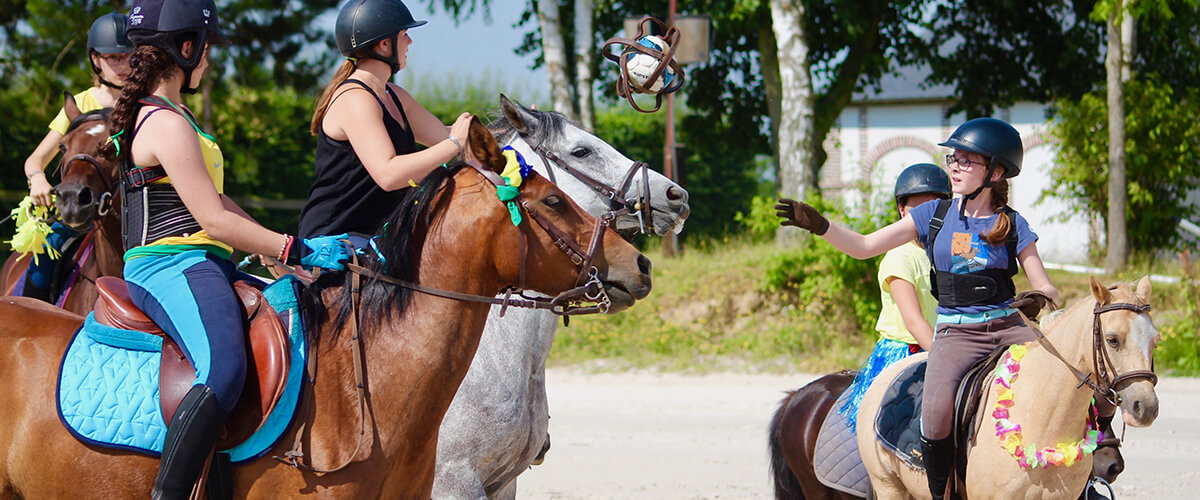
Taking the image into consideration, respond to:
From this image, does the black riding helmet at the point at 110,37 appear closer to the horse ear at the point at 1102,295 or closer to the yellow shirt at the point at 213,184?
the yellow shirt at the point at 213,184

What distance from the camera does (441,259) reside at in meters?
3.40

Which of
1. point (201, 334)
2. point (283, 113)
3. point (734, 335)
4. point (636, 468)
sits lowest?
point (734, 335)

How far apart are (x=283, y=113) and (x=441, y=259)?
62.9 ft

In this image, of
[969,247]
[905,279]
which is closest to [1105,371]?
[969,247]

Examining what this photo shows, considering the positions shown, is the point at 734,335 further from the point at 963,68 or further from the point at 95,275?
the point at 963,68

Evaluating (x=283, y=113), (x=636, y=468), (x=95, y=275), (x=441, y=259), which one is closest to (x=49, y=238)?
(x=95, y=275)

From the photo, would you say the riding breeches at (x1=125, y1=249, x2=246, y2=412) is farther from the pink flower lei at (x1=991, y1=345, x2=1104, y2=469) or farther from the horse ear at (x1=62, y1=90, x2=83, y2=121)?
the horse ear at (x1=62, y1=90, x2=83, y2=121)

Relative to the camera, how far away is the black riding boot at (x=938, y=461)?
174 inches

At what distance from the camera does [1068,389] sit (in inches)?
165

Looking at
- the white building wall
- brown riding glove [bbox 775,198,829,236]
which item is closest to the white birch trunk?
brown riding glove [bbox 775,198,829,236]

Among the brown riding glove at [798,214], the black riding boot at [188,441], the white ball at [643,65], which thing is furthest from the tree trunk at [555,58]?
the black riding boot at [188,441]

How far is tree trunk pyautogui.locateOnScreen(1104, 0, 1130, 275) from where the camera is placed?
1377 cm

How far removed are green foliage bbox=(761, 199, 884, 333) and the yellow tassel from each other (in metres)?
8.59

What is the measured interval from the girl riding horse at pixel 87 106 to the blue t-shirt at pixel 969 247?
13.5 ft
